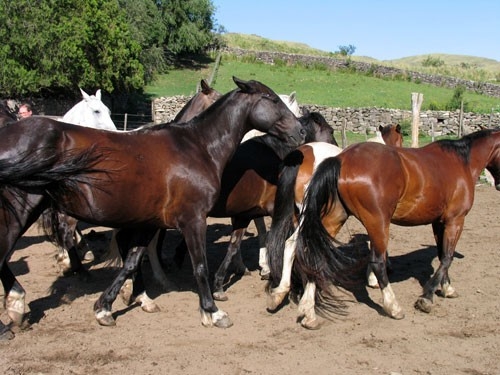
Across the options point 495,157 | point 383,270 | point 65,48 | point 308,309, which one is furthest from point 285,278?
point 65,48

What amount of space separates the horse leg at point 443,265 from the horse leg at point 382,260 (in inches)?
15.3

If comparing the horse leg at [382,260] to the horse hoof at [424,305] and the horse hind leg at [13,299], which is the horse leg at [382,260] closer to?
the horse hoof at [424,305]

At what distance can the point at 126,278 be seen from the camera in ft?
16.4

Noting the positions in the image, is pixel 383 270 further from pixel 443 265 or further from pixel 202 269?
pixel 202 269

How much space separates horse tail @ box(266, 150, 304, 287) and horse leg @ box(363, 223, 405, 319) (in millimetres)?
907

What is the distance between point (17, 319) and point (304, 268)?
2670 mm

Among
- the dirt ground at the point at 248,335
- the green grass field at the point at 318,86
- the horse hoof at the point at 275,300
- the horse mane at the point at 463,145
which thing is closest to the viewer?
the dirt ground at the point at 248,335

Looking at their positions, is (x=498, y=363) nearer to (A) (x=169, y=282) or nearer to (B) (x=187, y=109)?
(A) (x=169, y=282)

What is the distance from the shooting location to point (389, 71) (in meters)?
43.4

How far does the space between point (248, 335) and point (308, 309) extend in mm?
673

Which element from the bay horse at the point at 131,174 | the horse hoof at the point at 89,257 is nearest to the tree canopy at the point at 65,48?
the horse hoof at the point at 89,257

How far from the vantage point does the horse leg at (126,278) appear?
16.0 ft

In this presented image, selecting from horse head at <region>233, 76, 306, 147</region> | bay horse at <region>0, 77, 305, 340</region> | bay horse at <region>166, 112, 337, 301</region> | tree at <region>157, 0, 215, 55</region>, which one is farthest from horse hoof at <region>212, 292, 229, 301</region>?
tree at <region>157, 0, 215, 55</region>

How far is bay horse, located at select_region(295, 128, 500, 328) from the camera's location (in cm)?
501
